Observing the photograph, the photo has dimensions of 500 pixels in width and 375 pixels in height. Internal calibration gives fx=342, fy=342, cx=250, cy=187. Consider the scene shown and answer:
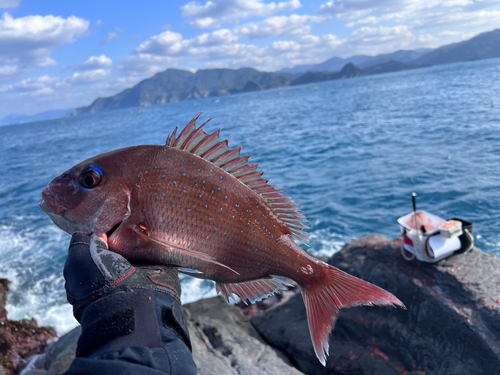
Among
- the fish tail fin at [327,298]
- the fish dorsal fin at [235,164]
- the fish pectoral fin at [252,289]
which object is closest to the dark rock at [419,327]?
the fish tail fin at [327,298]

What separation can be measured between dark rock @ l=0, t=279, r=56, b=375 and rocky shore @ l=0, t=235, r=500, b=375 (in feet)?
0.34

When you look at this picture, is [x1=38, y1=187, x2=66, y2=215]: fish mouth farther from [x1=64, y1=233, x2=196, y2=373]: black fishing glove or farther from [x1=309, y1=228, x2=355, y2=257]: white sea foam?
[x1=309, y1=228, x2=355, y2=257]: white sea foam

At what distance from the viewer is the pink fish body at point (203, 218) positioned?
2.38 metres

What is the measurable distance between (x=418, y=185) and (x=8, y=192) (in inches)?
921

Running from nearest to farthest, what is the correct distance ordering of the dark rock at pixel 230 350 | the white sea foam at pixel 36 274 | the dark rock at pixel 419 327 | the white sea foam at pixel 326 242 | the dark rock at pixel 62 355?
1. the dark rock at pixel 419 327
2. the dark rock at pixel 62 355
3. the dark rock at pixel 230 350
4. the white sea foam at pixel 36 274
5. the white sea foam at pixel 326 242

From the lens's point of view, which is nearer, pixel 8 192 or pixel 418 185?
pixel 418 185

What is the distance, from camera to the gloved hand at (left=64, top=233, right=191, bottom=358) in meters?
1.87

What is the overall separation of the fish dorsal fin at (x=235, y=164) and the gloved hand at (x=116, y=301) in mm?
908

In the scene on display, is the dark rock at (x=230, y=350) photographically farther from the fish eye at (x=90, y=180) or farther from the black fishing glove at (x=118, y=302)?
the fish eye at (x=90, y=180)

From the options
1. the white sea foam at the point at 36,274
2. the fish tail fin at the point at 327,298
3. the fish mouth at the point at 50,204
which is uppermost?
the fish mouth at the point at 50,204

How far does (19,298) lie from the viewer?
32.3 feet

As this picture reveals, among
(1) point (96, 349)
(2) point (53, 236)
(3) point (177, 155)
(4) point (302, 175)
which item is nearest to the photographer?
(1) point (96, 349)

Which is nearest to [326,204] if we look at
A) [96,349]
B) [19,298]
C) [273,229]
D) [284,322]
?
[284,322]

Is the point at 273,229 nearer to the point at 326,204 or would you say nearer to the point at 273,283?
the point at 273,283
